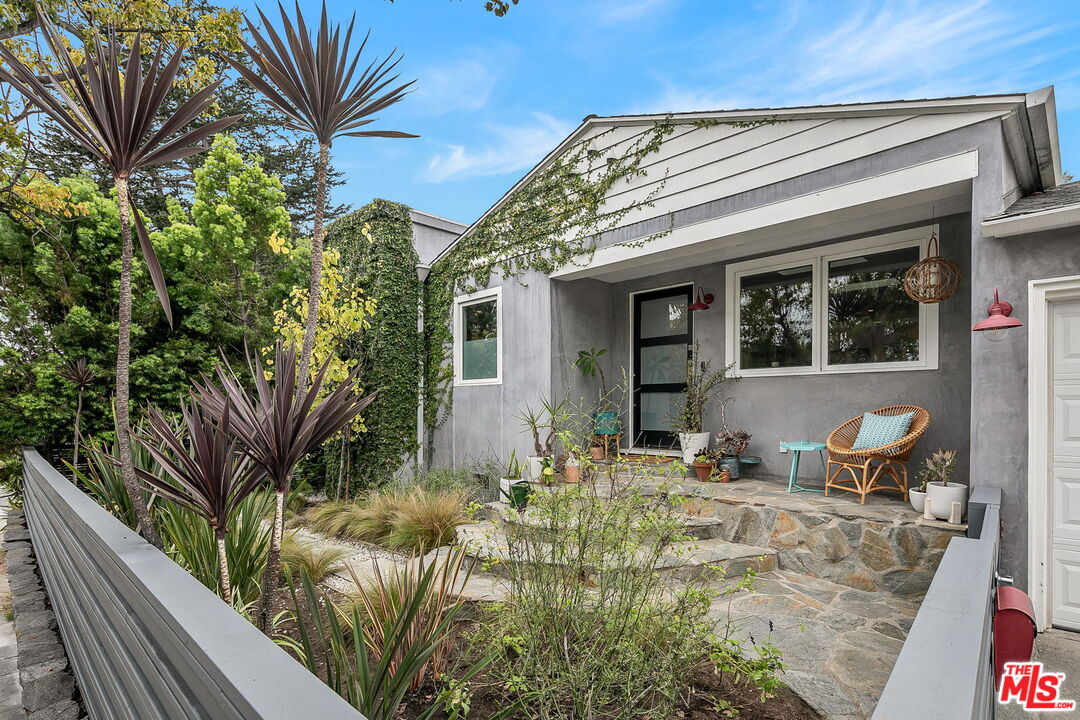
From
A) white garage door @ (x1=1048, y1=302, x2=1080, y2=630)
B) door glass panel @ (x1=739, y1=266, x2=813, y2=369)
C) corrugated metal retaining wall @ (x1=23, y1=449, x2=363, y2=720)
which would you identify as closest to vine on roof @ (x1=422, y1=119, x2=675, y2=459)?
door glass panel @ (x1=739, y1=266, x2=813, y2=369)

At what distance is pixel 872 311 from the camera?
5.11 meters

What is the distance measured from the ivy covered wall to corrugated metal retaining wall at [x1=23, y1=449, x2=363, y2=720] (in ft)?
16.2

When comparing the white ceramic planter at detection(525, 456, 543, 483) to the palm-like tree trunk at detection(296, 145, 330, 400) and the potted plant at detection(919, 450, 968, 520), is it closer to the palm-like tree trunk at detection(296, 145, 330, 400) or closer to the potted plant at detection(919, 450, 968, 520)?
the potted plant at detection(919, 450, 968, 520)

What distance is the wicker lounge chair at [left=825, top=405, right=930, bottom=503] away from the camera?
4344mm

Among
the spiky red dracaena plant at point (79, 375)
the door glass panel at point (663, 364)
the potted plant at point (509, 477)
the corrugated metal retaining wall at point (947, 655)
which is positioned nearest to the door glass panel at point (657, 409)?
the door glass panel at point (663, 364)

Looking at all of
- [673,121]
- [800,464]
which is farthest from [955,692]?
[673,121]

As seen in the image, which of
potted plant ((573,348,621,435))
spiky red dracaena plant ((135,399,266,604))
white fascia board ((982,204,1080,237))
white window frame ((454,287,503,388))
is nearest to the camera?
spiky red dracaena plant ((135,399,266,604))

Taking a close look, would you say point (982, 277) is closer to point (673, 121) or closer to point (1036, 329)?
point (1036, 329)

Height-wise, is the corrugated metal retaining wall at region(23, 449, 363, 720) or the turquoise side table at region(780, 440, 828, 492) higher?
the corrugated metal retaining wall at region(23, 449, 363, 720)

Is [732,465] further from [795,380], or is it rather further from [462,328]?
[462,328]

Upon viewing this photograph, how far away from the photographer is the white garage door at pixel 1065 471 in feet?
10.6

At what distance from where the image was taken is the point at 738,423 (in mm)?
5922

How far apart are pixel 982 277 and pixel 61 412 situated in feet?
27.0
